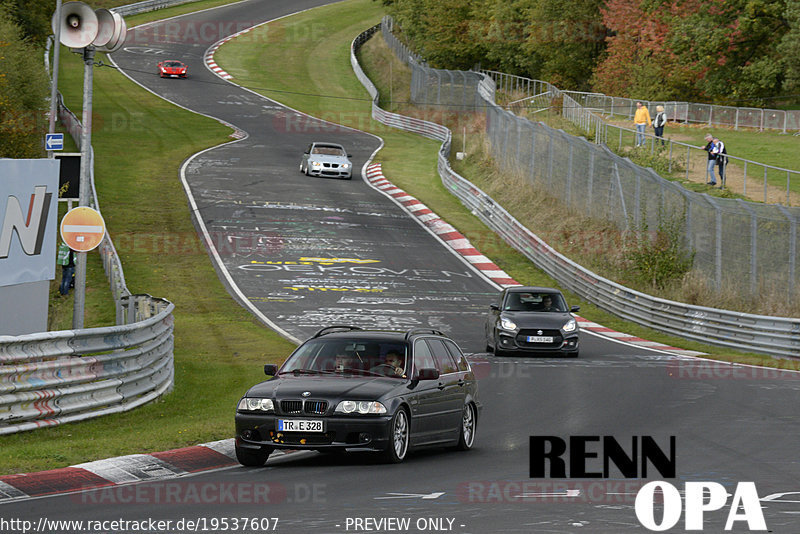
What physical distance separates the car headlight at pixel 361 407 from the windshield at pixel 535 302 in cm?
1385

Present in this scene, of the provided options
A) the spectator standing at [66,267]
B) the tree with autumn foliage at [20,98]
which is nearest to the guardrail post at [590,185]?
the spectator standing at [66,267]

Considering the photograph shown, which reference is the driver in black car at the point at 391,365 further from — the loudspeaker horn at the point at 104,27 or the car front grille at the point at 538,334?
the car front grille at the point at 538,334

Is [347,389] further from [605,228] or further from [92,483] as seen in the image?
[605,228]

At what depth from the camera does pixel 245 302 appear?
30984mm

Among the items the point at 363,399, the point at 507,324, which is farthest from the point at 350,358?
the point at 507,324

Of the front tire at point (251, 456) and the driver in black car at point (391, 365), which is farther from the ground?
the driver in black car at point (391, 365)

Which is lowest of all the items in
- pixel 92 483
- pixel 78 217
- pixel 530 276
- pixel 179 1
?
pixel 530 276

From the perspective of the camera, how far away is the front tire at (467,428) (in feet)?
44.1

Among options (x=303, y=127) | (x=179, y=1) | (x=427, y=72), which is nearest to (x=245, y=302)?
(x=303, y=127)

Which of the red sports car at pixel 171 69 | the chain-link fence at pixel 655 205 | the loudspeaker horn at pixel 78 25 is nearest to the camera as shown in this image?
the loudspeaker horn at pixel 78 25

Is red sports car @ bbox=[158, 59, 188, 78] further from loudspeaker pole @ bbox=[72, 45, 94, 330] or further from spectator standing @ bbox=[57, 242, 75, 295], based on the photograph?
loudspeaker pole @ bbox=[72, 45, 94, 330]

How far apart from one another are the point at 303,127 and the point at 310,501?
6167 centimetres

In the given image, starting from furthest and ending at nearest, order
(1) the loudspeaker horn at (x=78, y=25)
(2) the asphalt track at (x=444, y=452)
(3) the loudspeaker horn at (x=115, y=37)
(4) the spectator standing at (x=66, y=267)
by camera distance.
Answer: (4) the spectator standing at (x=66, y=267) < (3) the loudspeaker horn at (x=115, y=37) < (1) the loudspeaker horn at (x=78, y=25) < (2) the asphalt track at (x=444, y=452)

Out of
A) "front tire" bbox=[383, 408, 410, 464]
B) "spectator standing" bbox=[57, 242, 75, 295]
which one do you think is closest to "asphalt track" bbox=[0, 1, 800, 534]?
"front tire" bbox=[383, 408, 410, 464]
